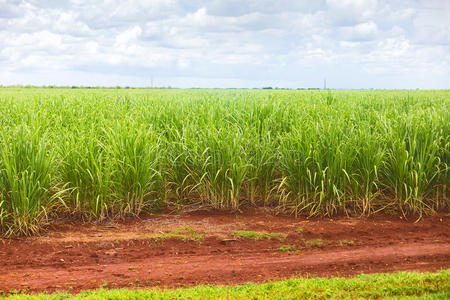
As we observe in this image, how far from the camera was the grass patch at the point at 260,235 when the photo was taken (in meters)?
4.90

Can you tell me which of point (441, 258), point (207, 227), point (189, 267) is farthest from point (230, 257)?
point (441, 258)

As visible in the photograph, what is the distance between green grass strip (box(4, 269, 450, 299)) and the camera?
351 cm

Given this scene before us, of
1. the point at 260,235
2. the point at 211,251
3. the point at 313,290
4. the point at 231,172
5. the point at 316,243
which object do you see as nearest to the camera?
the point at 313,290

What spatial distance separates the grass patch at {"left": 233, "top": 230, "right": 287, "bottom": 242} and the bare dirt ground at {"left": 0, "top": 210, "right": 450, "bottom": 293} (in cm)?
5

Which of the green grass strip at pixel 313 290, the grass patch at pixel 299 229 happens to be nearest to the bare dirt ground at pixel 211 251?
the grass patch at pixel 299 229

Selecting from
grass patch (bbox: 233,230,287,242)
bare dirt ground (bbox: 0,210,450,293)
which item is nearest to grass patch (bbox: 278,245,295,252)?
bare dirt ground (bbox: 0,210,450,293)

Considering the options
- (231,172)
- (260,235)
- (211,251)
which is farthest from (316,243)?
(231,172)

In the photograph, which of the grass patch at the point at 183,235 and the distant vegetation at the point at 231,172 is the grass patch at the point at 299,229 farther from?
the grass patch at the point at 183,235

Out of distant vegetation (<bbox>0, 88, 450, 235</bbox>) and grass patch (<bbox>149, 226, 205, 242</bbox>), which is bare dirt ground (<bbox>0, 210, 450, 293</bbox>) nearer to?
grass patch (<bbox>149, 226, 205, 242</bbox>)

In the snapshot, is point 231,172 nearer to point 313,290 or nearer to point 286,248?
point 286,248

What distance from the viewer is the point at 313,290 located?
11.9 feet

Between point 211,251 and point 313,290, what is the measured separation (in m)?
1.31

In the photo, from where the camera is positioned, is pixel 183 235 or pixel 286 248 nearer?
pixel 286 248

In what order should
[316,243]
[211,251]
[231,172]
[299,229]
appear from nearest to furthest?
[211,251] → [316,243] → [299,229] → [231,172]
